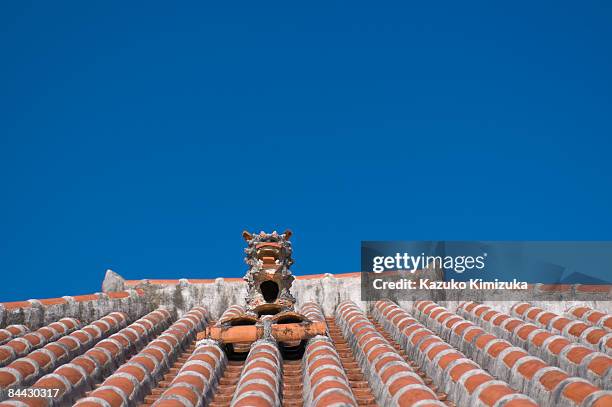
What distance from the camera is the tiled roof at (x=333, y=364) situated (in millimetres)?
5078

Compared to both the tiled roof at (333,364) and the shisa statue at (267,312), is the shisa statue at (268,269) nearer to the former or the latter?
the shisa statue at (267,312)

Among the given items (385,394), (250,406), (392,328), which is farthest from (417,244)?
(250,406)

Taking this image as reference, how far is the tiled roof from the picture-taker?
200 inches

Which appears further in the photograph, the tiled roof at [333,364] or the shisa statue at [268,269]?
the shisa statue at [268,269]

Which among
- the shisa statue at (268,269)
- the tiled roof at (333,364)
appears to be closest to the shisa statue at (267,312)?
the shisa statue at (268,269)

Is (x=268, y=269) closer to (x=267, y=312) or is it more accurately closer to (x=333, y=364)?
(x=267, y=312)

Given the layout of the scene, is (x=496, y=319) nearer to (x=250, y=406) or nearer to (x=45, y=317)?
(x=250, y=406)

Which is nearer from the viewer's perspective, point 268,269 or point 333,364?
point 333,364

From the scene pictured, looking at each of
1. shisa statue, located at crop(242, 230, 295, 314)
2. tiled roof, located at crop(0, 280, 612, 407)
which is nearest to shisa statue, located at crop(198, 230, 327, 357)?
shisa statue, located at crop(242, 230, 295, 314)

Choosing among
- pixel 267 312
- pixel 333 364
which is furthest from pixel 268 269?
pixel 333 364

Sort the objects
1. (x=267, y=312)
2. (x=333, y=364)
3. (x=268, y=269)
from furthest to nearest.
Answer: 1. (x=268, y=269)
2. (x=267, y=312)
3. (x=333, y=364)

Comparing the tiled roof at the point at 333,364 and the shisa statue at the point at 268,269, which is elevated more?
the shisa statue at the point at 268,269

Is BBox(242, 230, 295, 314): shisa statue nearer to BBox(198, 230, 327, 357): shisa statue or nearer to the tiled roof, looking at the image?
BBox(198, 230, 327, 357): shisa statue

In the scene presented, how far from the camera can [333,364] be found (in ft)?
20.4
